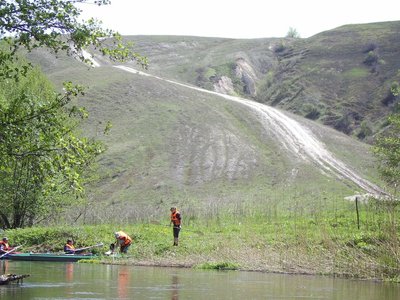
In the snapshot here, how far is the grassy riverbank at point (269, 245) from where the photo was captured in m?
25.0

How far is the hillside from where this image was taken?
66625 mm

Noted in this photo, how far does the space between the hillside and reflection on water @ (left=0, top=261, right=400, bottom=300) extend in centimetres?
2458

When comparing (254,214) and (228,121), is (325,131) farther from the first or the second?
(254,214)

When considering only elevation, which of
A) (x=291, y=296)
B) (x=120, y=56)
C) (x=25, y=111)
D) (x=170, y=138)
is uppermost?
(x=170, y=138)

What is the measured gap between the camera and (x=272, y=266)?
27.9m

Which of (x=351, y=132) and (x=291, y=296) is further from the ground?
(x=351, y=132)

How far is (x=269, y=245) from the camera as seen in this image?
1264 inches

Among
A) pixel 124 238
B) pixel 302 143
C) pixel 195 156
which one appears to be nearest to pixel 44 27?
pixel 124 238

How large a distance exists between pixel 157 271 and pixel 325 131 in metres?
76.4

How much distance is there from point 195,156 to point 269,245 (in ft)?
165

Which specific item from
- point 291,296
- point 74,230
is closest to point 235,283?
point 291,296

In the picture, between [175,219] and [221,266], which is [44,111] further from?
[175,219]

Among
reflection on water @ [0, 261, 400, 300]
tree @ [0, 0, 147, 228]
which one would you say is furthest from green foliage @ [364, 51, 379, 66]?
tree @ [0, 0, 147, 228]

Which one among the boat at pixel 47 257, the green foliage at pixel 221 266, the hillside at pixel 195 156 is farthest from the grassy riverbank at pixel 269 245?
the hillside at pixel 195 156
